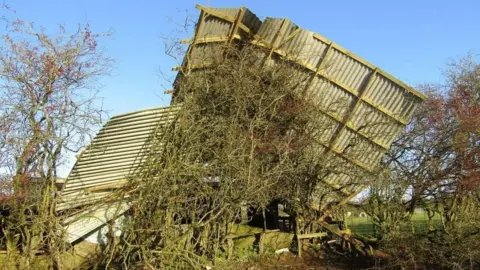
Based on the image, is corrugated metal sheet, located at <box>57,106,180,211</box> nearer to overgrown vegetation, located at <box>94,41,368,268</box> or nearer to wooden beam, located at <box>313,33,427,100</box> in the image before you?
overgrown vegetation, located at <box>94,41,368,268</box>

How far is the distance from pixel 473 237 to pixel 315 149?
15.7 ft

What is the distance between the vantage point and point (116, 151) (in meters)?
12.5

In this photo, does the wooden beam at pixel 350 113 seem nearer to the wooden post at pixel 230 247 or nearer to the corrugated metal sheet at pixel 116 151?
the wooden post at pixel 230 247

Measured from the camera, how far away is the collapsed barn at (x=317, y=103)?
12430mm

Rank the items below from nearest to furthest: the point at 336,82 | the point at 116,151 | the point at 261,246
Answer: the point at 261,246
the point at 116,151
the point at 336,82

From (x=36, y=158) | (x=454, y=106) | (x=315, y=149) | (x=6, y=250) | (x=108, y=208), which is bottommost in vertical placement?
(x=6, y=250)

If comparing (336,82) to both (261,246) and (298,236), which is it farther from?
(261,246)

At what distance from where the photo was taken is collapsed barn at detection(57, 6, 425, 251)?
1243 cm

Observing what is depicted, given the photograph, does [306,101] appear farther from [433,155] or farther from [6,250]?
[6,250]

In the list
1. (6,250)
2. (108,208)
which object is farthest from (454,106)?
(6,250)

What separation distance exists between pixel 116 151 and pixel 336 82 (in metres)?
6.41

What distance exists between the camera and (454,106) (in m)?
17.0

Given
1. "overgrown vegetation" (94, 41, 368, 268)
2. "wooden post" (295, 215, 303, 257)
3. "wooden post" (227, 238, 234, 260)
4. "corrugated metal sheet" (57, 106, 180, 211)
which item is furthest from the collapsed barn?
"wooden post" (227, 238, 234, 260)

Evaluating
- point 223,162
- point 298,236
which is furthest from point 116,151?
point 298,236
